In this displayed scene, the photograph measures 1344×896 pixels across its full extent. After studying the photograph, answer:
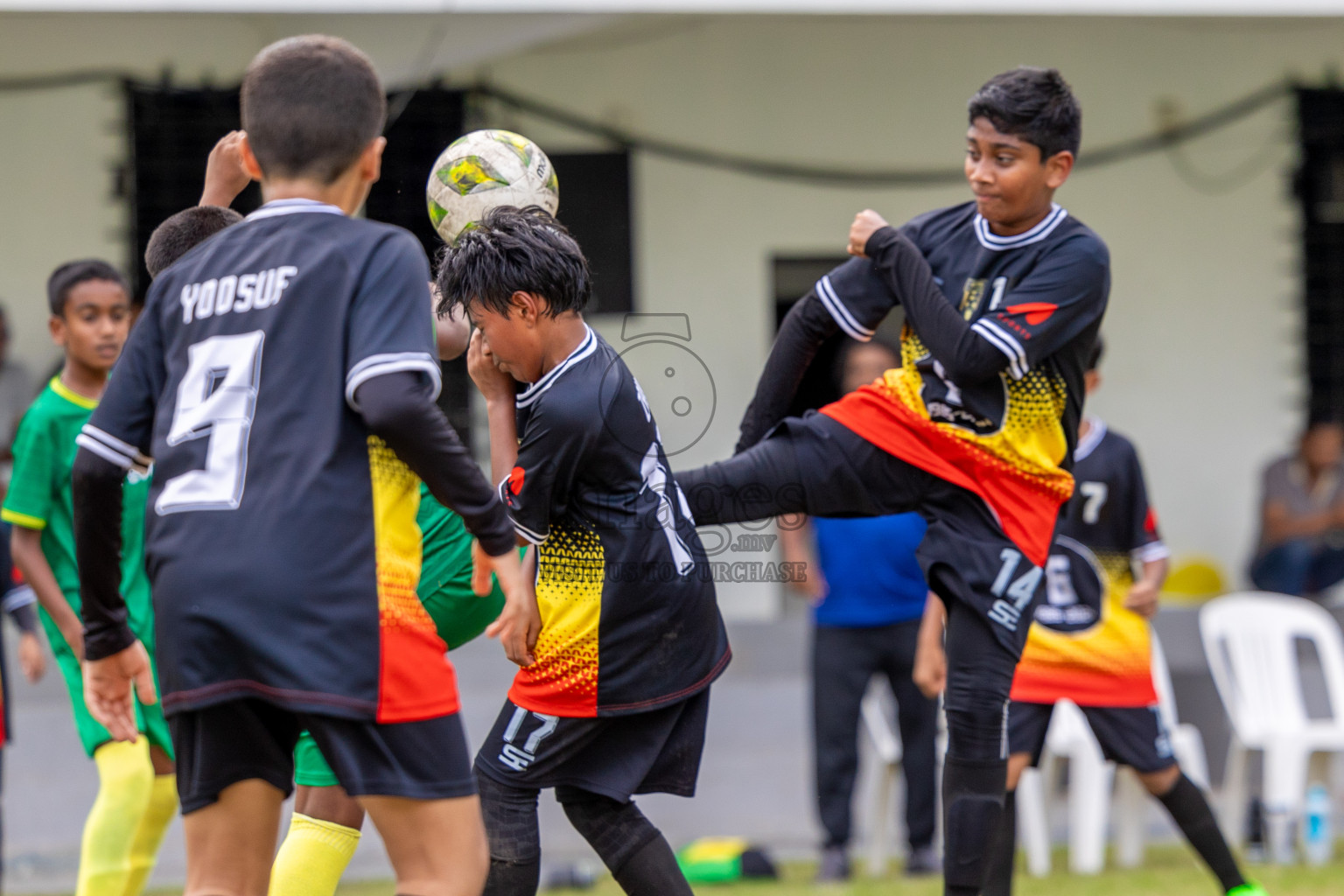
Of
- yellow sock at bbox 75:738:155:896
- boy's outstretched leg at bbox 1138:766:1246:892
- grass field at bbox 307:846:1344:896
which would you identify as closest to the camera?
yellow sock at bbox 75:738:155:896

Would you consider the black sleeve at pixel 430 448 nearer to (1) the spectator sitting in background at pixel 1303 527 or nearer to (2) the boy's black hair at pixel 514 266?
(2) the boy's black hair at pixel 514 266

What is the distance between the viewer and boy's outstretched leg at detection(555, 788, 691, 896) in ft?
11.6

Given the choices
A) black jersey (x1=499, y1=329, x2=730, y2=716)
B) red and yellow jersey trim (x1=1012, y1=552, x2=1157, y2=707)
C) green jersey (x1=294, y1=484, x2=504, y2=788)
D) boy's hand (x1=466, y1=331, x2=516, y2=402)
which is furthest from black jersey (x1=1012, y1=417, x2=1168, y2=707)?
boy's hand (x1=466, y1=331, x2=516, y2=402)

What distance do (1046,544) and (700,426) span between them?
10.9 feet

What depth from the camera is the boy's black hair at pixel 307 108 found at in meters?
2.69

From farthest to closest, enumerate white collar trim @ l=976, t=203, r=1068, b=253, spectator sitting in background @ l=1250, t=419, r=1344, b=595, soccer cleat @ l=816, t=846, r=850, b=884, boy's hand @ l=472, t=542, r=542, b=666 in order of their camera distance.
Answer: spectator sitting in background @ l=1250, t=419, r=1344, b=595 → soccer cleat @ l=816, t=846, r=850, b=884 → white collar trim @ l=976, t=203, r=1068, b=253 → boy's hand @ l=472, t=542, r=542, b=666

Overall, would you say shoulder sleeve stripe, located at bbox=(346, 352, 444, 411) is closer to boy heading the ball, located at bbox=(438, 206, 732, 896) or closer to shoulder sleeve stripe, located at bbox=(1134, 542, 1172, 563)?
boy heading the ball, located at bbox=(438, 206, 732, 896)

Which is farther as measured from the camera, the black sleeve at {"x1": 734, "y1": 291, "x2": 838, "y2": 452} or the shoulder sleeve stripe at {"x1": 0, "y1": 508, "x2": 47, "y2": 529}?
the shoulder sleeve stripe at {"x1": 0, "y1": 508, "x2": 47, "y2": 529}

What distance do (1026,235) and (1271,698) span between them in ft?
14.3

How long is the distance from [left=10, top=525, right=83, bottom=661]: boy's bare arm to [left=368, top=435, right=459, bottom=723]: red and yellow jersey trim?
222 centimetres

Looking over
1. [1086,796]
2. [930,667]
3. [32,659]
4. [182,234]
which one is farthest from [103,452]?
[1086,796]

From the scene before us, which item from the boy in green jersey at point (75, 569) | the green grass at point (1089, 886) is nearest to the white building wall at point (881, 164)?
the green grass at point (1089, 886)

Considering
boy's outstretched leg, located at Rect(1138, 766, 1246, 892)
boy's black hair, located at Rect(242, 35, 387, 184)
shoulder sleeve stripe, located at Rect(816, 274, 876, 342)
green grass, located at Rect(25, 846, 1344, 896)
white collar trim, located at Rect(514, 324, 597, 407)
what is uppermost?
boy's black hair, located at Rect(242, 35, 387, 184)

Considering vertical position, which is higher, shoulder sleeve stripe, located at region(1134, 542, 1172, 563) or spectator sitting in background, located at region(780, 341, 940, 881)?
shoulder sleeve stripe, located at region(1134, 542, 1172, 563)
